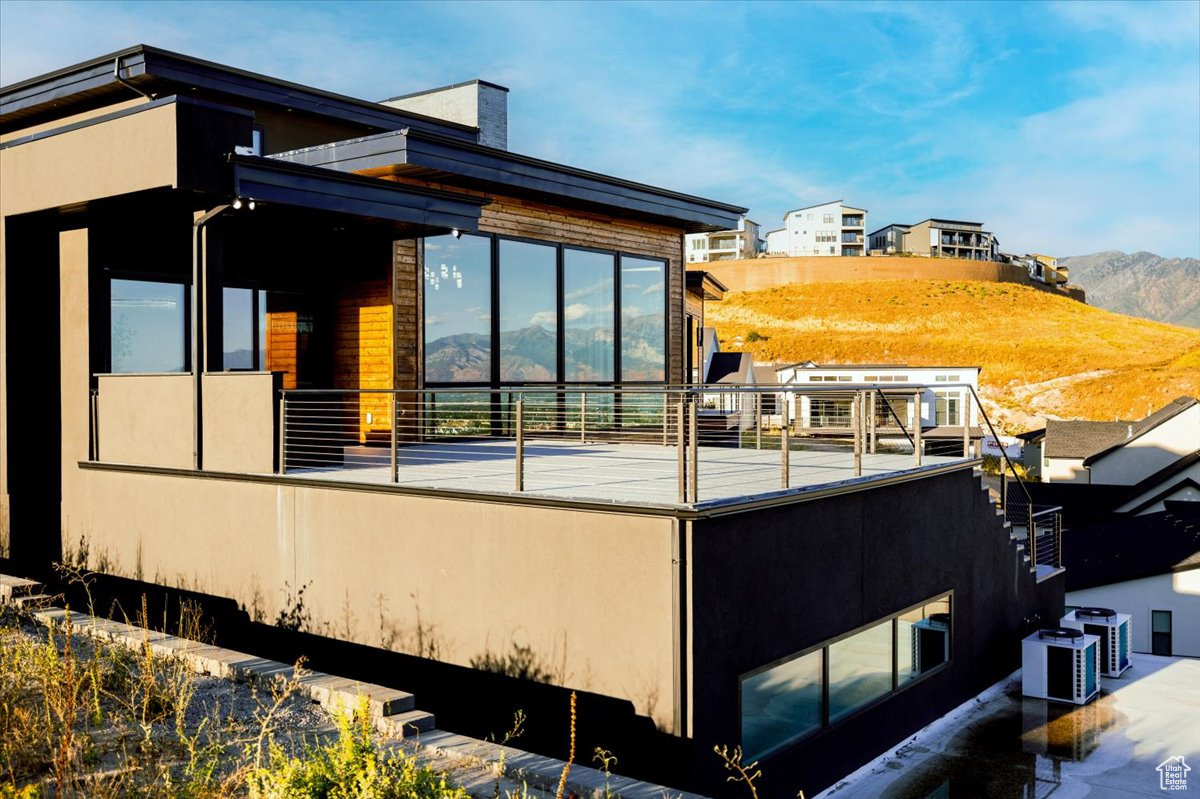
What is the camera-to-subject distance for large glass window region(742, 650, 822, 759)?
8.08m

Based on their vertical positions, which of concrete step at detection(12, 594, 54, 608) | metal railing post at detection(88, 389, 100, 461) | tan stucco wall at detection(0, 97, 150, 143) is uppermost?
tan stucco wall at detection(0, 97, 150, 143)

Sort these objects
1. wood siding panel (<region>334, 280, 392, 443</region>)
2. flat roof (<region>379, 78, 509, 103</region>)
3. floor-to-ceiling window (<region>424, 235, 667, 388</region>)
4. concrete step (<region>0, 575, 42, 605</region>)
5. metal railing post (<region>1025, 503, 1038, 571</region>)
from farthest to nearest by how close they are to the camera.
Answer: flat roof (<region>379, 78, 509, 103</region>), metal railing post (<region>1025, 503, 1038, 571</region>), floor-to-ceiling window (<region>424, 235, 667, 388</region>), wood siding panel (<region>334, 280, 392, 443</region>), concrete step (<region>0, 575, 42, 605</region>)

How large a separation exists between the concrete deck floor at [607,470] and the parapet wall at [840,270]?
87086mm

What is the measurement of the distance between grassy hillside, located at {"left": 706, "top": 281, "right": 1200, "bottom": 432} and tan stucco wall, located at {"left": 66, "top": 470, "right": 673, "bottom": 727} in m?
61.7

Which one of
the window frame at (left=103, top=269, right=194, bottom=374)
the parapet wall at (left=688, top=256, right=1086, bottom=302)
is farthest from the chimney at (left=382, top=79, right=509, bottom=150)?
the parapet wall at (left=688, top=256, right=1086, bottom=302)

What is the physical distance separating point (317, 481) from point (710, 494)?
407 centimetres

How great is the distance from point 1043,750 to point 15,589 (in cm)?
1108

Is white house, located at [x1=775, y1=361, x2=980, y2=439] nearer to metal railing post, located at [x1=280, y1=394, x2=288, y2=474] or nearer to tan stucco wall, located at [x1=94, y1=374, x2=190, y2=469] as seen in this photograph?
tan stucco wall, located at [x1=94, y1=374, x2=190, y2=469]

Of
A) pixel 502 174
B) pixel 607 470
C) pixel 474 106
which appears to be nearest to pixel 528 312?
pixel 502 174

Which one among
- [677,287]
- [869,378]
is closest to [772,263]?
[869,378]

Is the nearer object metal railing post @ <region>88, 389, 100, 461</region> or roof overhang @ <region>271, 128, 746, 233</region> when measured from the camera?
metal railing post @ <region>88, 389, 100, 461</region>

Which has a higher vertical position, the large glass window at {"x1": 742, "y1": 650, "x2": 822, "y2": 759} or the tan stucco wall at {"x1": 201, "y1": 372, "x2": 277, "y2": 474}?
the tan stucco wall at {"x1": 201, "y1": 372, "x2": 277, "y2": 474}

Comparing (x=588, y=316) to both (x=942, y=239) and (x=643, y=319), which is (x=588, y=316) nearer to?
(x=643, y=319)

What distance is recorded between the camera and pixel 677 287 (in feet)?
58.8
